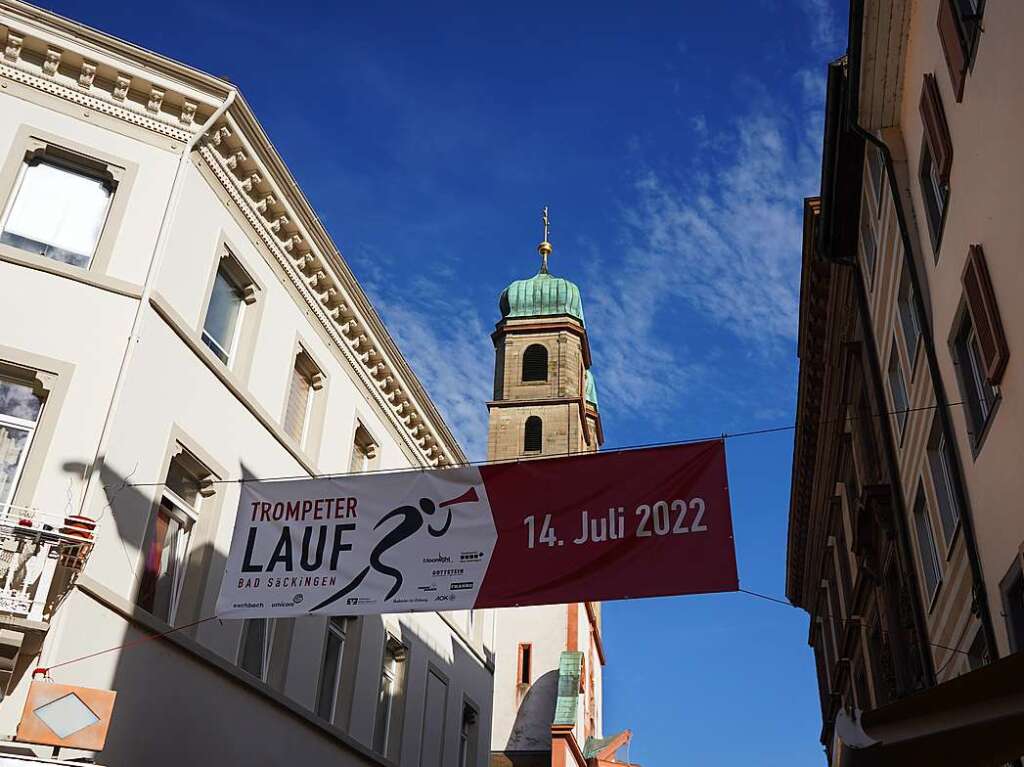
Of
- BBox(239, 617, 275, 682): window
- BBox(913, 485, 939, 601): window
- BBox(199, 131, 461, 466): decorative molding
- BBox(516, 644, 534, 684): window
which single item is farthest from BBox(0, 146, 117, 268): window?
BBox(516, 644, 534, 684): window

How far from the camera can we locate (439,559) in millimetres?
10852

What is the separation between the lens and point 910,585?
16781 millimetres

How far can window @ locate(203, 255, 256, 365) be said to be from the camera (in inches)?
611

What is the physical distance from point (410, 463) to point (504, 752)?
21005 mm

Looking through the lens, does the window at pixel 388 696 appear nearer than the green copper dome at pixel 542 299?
Yes

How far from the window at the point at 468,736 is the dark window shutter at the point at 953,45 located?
18.5 metres

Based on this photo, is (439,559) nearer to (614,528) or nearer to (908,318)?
(614,528)

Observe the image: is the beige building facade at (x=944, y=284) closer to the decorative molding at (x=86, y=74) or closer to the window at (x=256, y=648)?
the window at (x=256, y=648)

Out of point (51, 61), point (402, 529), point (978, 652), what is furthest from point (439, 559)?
point (51, 61)

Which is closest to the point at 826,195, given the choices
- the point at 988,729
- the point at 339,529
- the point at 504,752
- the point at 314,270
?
the point at 314,270

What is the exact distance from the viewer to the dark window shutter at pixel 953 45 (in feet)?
37.5

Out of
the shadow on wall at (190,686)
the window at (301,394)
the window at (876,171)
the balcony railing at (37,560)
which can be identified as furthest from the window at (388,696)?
the window at (876,171)

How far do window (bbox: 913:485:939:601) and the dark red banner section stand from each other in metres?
7.17

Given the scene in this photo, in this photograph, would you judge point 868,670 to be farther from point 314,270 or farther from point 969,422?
point 314,270
